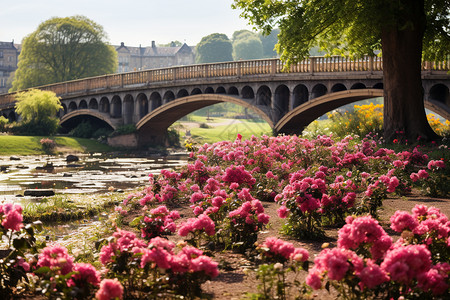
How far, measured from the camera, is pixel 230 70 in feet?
107

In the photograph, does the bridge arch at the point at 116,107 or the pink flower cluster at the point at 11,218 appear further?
the bridge arch at the point at 116,107

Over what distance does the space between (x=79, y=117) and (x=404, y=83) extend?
38839 mm

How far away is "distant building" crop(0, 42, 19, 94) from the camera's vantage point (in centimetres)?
11412

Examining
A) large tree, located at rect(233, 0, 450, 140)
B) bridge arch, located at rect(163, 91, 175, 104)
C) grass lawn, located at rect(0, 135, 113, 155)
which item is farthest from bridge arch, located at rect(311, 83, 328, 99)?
grass lawn, located at rect(0, 135, 113, 155)

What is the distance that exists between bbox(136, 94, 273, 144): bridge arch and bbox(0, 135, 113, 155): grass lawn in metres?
3.21

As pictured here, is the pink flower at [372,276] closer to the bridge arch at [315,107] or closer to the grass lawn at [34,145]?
the bridge arch at [315,107]

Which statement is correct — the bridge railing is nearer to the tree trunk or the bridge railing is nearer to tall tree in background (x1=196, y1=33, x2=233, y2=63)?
the tree trunk

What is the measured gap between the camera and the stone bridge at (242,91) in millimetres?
24031

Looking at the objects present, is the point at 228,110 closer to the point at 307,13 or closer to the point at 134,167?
the point at 134,167

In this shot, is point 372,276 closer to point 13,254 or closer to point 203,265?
point 203,265

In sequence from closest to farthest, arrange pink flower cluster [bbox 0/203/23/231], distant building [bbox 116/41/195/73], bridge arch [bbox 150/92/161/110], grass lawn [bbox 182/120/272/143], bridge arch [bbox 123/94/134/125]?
1. pink flower cluster [bbox 0/203/23/231]
2. bridge arch [bbox 150/92/161/110]
3. bridge arch [bbox 123/94/134/125]
4. grass lawn [bbox 182/120/272/143]
5. distant building [bbox 116/41/195/73]

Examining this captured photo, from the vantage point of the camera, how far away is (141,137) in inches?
1719

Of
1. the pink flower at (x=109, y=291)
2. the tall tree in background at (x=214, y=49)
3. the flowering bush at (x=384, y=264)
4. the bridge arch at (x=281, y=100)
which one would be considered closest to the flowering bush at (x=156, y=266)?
the pink flower at (x=109, y=291)

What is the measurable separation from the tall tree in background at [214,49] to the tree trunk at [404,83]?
89.2 m
